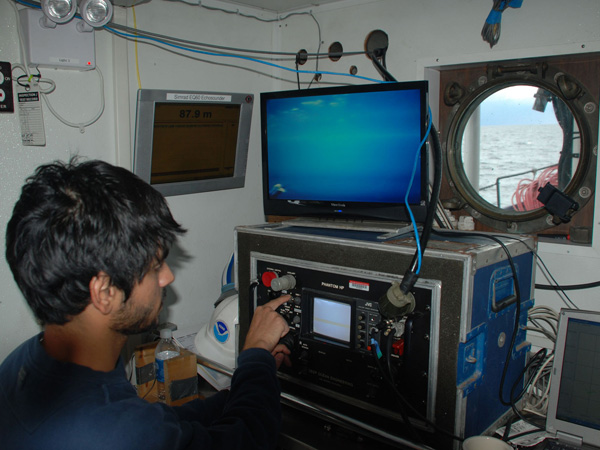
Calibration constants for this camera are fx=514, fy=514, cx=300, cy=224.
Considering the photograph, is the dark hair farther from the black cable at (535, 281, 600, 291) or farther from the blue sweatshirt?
the black cable at (535, 281, 600, 291)

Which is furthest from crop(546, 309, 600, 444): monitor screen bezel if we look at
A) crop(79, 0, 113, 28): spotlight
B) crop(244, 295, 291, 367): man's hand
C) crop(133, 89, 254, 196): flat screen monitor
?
crop(79, 0, 113, 28): spotlight

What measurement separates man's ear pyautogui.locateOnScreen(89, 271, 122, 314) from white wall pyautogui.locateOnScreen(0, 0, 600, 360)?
875 millimetres

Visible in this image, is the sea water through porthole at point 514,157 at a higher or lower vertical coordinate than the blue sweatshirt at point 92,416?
higher

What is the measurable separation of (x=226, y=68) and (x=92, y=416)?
1.64 m

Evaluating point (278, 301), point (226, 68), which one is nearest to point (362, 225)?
point (278, 301)

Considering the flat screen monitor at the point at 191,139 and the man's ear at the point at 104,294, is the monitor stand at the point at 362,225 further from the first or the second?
the man's ear at the point at 104,294

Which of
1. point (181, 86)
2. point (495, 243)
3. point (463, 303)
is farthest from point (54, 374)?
point (181, 86)

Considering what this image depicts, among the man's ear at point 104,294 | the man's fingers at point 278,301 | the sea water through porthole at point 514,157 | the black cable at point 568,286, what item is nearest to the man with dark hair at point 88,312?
the man's ear at point 104,294

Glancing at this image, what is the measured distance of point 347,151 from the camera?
5.10 ft

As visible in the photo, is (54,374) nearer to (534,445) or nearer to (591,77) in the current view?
(534,445)

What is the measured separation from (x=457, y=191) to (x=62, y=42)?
4.80 ft

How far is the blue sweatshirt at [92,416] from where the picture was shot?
0.89 meters

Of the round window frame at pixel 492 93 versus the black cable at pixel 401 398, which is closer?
the black cable at pixel 401 398

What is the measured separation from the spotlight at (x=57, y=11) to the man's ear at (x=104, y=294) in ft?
3.39
